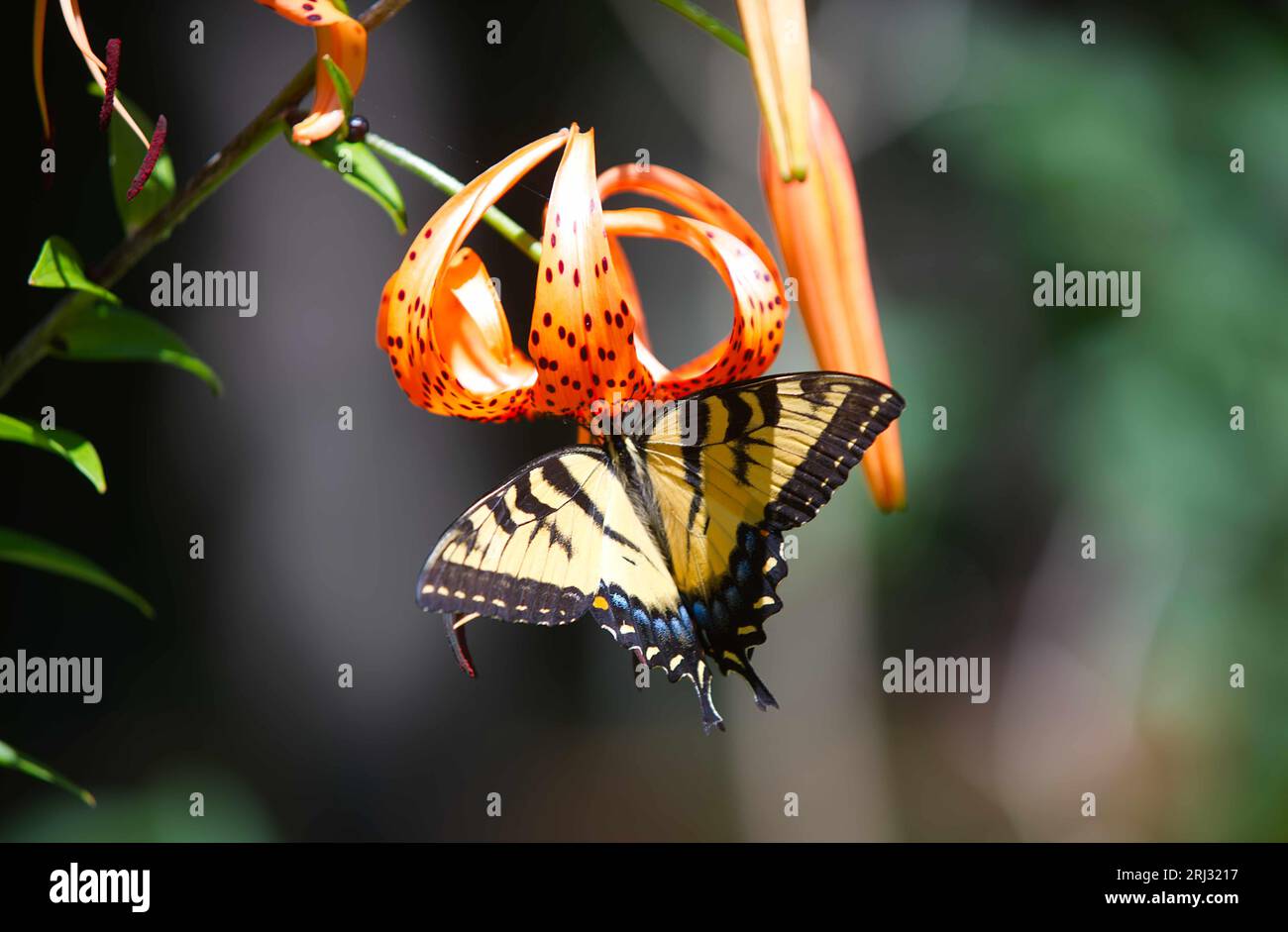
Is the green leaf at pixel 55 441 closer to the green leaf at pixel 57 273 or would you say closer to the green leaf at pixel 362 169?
the green leaf at pixel 57 273

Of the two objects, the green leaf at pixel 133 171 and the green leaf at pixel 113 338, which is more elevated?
the green leaf at pixel 133 171

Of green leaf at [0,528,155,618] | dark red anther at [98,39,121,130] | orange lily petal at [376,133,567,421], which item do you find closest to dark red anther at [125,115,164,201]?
dark red anther at [98,39,121,130]

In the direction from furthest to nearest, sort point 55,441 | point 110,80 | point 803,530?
point 803,530
point 55,441
point 110,80

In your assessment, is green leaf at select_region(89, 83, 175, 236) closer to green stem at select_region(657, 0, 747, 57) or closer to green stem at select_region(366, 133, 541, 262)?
green stem at select_region(366, 133, 541, 262)

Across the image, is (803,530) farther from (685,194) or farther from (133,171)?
(133,171)

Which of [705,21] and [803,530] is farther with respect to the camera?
[803,530]

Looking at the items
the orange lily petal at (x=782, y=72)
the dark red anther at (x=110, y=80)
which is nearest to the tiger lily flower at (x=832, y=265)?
the orange lily petal at (x=782, y=72)

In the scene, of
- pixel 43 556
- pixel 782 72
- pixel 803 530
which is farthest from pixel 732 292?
pixel 803 530
